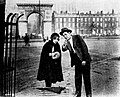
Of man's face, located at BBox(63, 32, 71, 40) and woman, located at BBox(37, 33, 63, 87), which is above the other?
man's face, located at BBox(63, 32, 71, 40)

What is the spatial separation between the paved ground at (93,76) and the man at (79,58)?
6cm

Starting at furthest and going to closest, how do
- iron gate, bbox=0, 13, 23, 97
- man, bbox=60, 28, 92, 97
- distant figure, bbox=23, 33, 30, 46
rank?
distant figure, bbox=23, 33, 30, 46 → man, bbox=60, 28, 92, 97 → iron gate, bbox=0, 13, 23, 97

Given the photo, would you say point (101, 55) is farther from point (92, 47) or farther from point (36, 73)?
point (36, 73)

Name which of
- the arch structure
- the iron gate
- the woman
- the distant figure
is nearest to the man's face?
the woman

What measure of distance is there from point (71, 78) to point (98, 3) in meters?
1.11

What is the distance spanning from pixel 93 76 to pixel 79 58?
313 millimetres

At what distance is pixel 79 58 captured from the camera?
3084mm

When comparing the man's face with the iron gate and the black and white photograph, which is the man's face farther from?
the iron gate

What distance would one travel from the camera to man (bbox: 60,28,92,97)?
121 inches

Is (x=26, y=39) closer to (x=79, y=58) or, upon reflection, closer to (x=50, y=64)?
(x=50, y=64)

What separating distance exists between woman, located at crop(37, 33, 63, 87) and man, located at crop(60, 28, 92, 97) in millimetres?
129

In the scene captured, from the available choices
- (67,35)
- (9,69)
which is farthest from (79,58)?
(9,69)

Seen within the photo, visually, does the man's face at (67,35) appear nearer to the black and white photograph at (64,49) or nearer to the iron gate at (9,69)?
the black and white photograph at (64,49)

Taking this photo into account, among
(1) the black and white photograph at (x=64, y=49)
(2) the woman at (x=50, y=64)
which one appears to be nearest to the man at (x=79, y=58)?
(1) the black and white photograph at (x=64, y=49)
